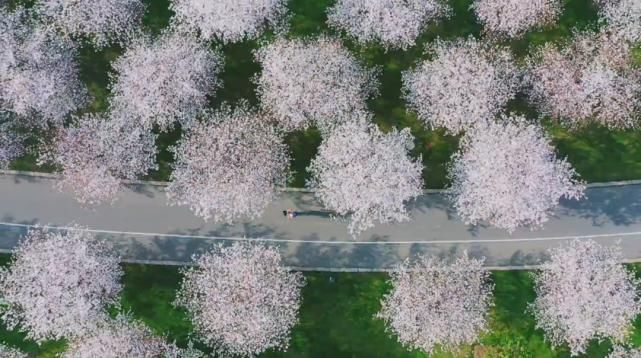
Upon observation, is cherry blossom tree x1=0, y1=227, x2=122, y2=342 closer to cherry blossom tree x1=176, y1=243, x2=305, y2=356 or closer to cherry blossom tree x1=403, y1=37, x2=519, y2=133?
cherry blossom tree x1=176, y1=243, x2=305, y2=356

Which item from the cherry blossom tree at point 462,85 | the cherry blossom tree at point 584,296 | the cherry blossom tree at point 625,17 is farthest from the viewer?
the cherry blossom tree at point 625,17

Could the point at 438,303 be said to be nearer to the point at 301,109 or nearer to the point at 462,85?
the point at 462,85

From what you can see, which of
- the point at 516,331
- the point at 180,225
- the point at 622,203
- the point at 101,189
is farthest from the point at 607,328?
the point at 101,189

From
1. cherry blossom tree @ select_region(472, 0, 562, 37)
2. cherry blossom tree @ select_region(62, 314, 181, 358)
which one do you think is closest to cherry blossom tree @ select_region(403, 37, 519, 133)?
cherry blossom tree @ select_region(472, 0, 562, 37)

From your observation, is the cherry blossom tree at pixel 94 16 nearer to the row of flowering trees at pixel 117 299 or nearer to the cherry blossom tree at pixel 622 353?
the row of flowering trees at pixel 117 299

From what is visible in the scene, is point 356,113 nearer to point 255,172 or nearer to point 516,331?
point 255,172

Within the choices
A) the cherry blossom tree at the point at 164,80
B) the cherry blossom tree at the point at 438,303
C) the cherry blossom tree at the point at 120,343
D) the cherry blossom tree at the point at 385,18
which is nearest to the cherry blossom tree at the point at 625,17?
the cherry blossom tree at the point at 385,18
